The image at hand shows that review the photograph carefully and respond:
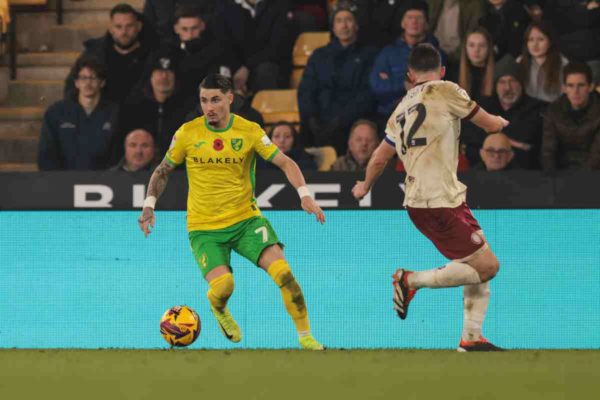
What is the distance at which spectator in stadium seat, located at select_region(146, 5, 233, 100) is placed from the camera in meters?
13.5

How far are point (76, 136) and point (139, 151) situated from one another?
35.9 inches

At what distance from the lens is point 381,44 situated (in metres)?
13.8

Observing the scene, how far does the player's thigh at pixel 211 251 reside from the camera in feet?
32.9

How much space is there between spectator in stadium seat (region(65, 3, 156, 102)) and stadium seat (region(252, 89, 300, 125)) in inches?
48.8

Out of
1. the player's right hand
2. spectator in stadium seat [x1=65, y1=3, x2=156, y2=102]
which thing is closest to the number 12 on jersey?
the player's right hand

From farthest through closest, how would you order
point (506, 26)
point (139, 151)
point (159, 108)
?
point (506, 26), point (159, 108), point (139, 151)

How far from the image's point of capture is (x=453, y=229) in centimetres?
906

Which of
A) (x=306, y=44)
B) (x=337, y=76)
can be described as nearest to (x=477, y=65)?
(x=337, y=76)

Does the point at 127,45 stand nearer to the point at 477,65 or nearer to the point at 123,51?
the point at 123,51

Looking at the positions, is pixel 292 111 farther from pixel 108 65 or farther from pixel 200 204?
pixel 200 204

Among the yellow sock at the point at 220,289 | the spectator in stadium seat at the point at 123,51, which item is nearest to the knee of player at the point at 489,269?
the yellow sock at the point at 220,289

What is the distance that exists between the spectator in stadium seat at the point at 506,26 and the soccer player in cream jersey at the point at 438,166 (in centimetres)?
453

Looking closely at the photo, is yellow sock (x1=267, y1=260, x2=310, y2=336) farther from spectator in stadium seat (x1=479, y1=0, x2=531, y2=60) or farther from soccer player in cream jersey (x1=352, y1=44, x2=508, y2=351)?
spectator in stadium seat (x1=479, y1=0, x2=531, y2=60)

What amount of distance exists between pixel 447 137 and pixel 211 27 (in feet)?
18.3
